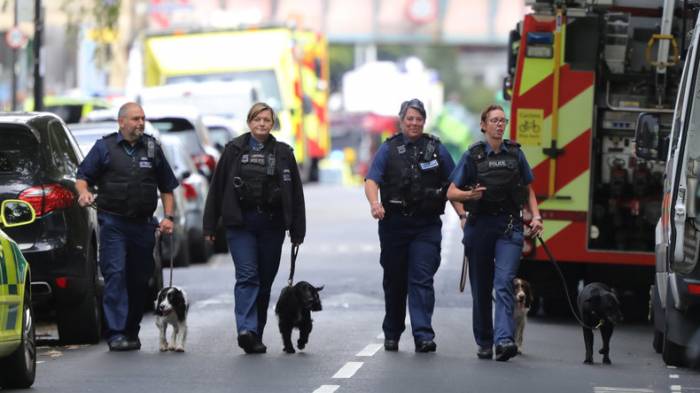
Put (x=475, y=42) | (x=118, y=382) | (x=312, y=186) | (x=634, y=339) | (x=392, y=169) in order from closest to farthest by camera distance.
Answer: (x=118, y=382) → (x=392, y=169) → (x=634, y=339) → (x=312, y=186) → (x=475, y=42)

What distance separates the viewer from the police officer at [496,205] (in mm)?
14438

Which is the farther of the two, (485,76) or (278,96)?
(485,76)

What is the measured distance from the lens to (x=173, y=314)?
48.9ft

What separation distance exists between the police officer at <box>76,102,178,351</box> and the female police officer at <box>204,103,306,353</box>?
476mm

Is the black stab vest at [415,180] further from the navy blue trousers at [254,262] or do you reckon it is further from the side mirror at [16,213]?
the side mirror at [16,213]

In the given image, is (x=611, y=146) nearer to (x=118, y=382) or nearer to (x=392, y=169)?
(x=392, y=169)

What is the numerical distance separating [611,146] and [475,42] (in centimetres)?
6358

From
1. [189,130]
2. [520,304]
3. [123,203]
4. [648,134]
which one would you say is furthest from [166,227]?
[189,130]

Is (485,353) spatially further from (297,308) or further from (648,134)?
(648,134)

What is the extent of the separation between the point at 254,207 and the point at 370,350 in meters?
1.32

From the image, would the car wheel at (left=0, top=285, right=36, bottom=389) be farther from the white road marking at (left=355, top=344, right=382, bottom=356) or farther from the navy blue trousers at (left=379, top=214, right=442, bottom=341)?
the navy blue trousers at (left=379, top=214, right=442, bottom=341)

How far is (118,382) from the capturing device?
12711 millimetres

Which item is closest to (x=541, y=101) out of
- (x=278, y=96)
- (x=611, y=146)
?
(x=611, y=146)

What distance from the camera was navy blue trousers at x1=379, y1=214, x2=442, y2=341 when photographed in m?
14.9
